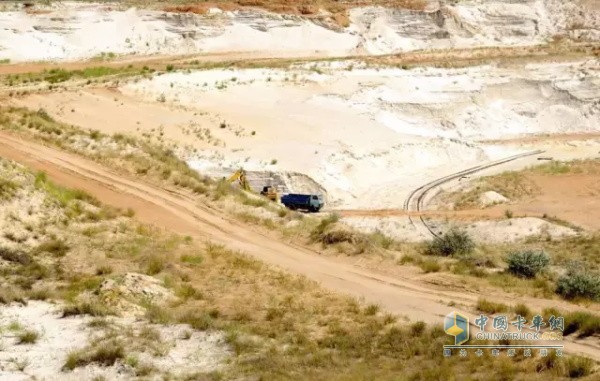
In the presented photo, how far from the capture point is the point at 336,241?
21.7 metres

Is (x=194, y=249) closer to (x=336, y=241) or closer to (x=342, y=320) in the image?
(x=336, y=241)

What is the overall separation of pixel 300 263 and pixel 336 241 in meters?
2.07

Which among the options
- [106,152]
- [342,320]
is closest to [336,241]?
[342,320]

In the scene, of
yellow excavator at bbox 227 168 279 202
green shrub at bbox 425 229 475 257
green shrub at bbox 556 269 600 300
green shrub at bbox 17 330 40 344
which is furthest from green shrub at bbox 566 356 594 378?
yellow excavator at bbox 227 168 279 202

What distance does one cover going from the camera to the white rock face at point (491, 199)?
4112cm

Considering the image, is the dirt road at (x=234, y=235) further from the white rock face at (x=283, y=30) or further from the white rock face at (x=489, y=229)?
the white rock face at (x=283, y=30)

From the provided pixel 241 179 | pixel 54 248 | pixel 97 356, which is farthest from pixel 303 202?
pixel 97 356

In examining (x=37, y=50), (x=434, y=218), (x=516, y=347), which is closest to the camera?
(x=516, y=347)

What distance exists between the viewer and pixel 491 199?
A: 4159 centimetres

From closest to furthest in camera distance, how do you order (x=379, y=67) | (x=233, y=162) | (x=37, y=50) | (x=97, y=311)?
(x=97, y=311) < (x=233, y=162) < (x=379, y=67) < (x=37, y=50)

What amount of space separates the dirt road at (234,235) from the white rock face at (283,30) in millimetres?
49803

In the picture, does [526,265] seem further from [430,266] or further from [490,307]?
[490,307]

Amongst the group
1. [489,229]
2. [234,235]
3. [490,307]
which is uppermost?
[490,307]

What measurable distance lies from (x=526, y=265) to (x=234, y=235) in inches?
374
